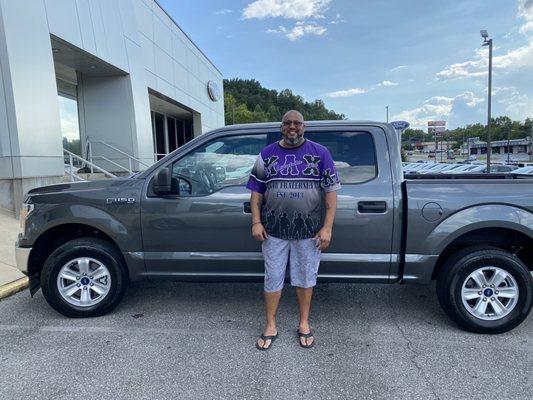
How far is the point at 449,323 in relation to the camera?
12.7 ft

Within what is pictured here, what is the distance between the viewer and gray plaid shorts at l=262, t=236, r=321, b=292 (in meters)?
3.31

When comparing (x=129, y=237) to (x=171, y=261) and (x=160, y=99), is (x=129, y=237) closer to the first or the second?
(x=171, y=261)

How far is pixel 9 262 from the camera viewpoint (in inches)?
229

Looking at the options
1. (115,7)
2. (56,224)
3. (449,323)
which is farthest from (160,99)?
(449,323)

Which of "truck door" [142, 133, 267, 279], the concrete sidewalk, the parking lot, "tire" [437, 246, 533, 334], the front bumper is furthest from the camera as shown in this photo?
the concrete sidewalk

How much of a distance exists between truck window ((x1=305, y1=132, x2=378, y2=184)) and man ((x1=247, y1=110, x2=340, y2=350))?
540mm

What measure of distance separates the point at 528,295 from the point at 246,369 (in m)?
2.42

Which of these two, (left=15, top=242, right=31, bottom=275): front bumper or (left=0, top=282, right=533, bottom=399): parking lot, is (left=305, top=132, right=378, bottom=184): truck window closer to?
(left=0, top=282, right=533, bottom=399): parking lot

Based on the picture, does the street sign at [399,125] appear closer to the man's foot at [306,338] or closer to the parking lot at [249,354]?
the parking lot at [249,354]

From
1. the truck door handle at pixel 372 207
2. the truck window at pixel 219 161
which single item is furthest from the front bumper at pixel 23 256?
the truck door handle at pixel 372 207

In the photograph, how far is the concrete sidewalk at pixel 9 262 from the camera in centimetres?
488

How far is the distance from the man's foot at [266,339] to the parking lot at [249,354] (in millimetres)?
47

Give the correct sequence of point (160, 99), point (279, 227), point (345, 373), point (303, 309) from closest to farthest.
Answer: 1. point (345, 373)
2. point (279, 227)
3. point (303, 309)
4. point (160, 99)

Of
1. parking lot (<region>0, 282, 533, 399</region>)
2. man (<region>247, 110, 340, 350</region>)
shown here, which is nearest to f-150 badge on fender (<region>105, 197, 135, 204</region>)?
parking lot (<region>0, 282, 533, 399</region>)
